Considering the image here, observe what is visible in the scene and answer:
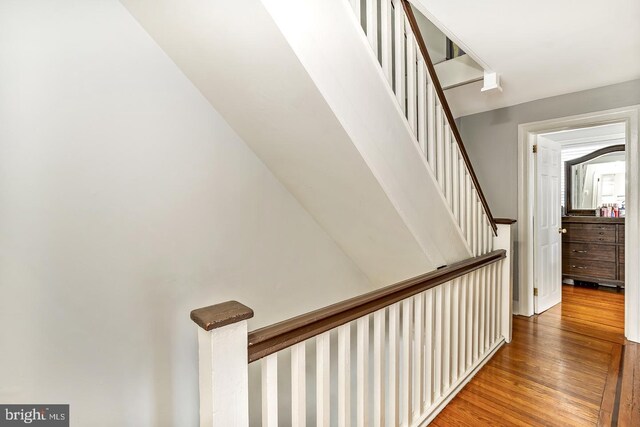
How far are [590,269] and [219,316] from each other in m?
5.32

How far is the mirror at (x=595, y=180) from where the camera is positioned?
4.46m

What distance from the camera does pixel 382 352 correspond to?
1409 mm

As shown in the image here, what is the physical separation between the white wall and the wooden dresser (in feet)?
16.0

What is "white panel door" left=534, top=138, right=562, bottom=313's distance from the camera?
3.36 meters

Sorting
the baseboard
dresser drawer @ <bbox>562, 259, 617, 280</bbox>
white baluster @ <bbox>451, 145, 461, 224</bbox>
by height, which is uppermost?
white baluster @ <bbox>451, 145, 461, 224</bbox>

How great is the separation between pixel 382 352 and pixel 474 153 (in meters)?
3.01

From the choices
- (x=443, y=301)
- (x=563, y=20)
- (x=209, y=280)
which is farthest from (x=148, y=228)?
(x=563, y=20)

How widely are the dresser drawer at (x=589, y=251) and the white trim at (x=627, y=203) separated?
70.5 inches

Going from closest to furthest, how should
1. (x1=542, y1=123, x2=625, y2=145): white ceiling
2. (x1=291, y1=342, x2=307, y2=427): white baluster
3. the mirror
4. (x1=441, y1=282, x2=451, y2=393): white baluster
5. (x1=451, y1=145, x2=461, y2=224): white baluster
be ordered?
(x1=291, y1=342, x2=307, y2=427): white baluster, (x1=441, y1=282, x2=451, y2=393): white baluster, (x1=451, y1=145, x2=461, y2=224): white baluster, (x1=542, y1=123, x2=625, y2=145): white ceiling, the mirror

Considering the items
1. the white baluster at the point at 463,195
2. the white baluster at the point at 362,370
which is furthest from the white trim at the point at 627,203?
the white baluster at the point at 362,370

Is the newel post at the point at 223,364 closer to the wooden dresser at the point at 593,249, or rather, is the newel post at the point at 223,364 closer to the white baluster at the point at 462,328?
the white baluster at the point at 462,328

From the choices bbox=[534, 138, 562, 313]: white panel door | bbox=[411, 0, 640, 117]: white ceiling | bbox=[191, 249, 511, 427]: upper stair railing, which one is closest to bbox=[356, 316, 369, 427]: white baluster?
bbox=[191, 249, 511, 427]: upper stair railing

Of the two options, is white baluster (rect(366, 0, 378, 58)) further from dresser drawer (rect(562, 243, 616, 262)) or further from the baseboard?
dresser drawer (rect(562, 243, 616, 262))

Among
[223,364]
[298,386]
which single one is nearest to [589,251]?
[298,386]
